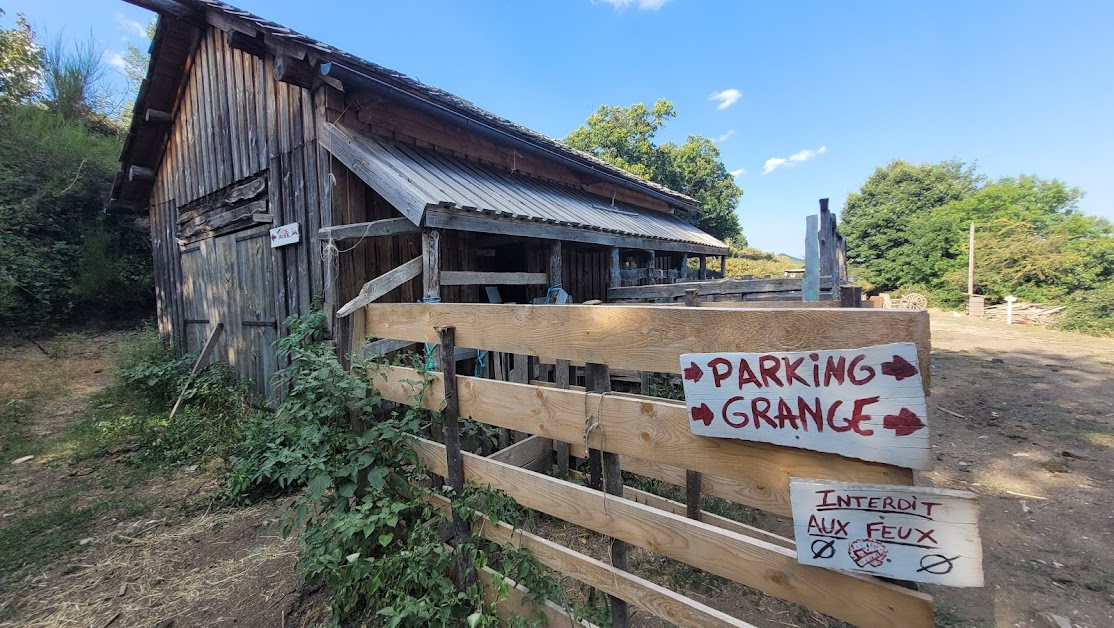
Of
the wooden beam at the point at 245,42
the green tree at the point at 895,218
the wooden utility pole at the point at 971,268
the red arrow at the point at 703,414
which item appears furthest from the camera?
the green tree at the point at 895,218

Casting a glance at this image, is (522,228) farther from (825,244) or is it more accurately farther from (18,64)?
(18,64)

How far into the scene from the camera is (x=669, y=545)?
1.58 metres

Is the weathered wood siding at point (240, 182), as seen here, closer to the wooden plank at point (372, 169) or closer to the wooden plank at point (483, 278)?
the wooden plank at point (372, 169)

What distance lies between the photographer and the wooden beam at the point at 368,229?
14.3ft

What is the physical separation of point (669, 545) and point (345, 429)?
6.41ft

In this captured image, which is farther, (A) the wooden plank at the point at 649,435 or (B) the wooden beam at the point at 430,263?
(B) the wooden beam at the point at 430,263

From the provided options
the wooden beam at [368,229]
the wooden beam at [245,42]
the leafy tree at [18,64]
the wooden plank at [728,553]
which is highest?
the leafy tree at [18,64]

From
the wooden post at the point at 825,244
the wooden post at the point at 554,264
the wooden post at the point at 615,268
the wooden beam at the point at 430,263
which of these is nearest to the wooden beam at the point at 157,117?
the wooden beam at the point at 430,263

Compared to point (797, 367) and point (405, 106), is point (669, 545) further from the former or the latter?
point (405, 106)

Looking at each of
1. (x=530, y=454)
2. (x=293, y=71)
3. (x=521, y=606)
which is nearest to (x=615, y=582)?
(x=521, y=606)

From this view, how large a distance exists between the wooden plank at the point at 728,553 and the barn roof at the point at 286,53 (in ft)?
14.7

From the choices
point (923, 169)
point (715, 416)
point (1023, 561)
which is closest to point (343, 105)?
point (715, 416)

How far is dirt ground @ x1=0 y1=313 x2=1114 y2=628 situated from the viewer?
2730 mm

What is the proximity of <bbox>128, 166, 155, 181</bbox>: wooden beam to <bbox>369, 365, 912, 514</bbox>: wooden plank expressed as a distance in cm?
963
